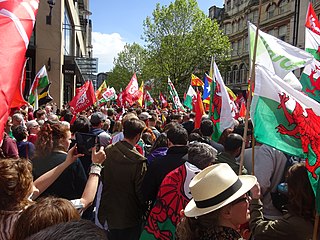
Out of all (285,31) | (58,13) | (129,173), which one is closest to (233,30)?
(285,31)

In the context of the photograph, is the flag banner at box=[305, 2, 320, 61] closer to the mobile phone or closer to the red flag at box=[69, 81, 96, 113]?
the mobile phone

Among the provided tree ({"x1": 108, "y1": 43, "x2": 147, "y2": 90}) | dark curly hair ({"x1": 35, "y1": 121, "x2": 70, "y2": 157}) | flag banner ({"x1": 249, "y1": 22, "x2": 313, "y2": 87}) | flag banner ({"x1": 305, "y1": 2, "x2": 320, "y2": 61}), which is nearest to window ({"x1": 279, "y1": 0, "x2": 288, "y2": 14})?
tree ({"x1": 108, "y1": 43, "x2": 147, "y2": 90})

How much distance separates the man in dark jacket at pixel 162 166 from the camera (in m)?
3.93

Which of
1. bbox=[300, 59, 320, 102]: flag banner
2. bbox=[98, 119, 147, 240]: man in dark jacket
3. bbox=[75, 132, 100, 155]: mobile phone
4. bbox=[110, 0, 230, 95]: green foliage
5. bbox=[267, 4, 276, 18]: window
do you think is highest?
bbox=[267, 4, 276, 18]: window

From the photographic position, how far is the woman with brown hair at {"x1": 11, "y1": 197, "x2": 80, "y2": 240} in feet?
5.32

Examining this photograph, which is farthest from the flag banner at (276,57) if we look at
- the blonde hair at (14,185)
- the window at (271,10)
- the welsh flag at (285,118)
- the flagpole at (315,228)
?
the window at (271,10)

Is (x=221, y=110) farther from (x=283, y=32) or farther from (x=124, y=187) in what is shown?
(x=283, y=32)

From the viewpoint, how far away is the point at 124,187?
405 cm

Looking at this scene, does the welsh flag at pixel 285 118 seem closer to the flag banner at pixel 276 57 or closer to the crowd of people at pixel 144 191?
the crowd of people at pixel 144 191

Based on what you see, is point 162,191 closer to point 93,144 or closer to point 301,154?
point 93,144

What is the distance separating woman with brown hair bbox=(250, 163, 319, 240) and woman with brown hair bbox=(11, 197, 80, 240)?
1427 mm

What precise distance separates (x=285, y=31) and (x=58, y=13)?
3182 cm

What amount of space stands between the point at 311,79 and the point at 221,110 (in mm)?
1306

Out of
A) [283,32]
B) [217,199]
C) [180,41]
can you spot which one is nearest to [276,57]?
[217,199]
